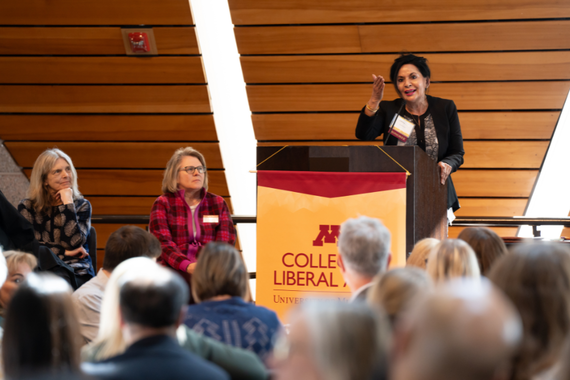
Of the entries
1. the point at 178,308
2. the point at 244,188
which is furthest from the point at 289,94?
the point at 178,308

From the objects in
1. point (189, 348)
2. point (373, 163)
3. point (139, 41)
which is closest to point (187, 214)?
point (373, 163)

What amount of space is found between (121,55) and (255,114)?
1.24m

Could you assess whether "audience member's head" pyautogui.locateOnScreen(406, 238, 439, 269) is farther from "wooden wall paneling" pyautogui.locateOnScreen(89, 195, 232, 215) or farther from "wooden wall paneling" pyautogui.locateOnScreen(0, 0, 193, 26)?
"wooden wall paneling" pyautogui.locateOnScreen(89, 195, 232, 215)

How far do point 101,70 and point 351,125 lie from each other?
2210 mm

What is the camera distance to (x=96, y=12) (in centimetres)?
461

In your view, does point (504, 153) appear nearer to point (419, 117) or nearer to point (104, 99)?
point (419, 117)

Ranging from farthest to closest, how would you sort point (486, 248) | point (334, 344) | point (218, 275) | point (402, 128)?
point (402, 128) → point (486, 248) → point (218, 275) → point (334, 344)

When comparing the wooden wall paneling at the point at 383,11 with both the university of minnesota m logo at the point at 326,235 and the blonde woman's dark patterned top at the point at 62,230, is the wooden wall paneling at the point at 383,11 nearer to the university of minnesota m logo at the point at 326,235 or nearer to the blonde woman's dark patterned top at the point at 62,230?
the blonde woman's dark patterned top at the point at 62,230

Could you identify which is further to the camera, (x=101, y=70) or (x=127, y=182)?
(x=127, y=182)

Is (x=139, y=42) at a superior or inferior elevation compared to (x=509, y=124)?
superior

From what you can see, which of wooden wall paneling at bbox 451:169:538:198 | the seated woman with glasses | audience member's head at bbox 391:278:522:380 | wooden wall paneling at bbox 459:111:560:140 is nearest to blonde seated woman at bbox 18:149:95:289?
the seated woman with glasses

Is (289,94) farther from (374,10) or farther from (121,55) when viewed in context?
(121,55)

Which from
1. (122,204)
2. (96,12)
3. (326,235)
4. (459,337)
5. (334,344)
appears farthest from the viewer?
(122,204)

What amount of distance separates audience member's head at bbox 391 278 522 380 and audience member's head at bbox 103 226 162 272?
1813mm
